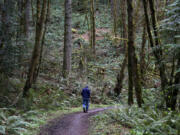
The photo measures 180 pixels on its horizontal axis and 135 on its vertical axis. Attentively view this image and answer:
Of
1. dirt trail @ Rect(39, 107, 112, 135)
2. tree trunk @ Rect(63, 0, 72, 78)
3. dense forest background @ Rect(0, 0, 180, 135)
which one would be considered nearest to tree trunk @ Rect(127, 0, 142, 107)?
dense forest background @ Rect(0, 0, 180, 135)

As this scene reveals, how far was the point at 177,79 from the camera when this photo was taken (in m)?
8.16

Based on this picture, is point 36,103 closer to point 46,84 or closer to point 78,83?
point 46,84

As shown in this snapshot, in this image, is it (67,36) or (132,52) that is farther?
(67,36)

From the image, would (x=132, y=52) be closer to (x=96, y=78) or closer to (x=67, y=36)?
(x=67, y=36)

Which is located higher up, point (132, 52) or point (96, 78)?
point (132, 52)

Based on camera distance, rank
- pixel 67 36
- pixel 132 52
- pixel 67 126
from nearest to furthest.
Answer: pixel 67 126 → pixel 132 52 → pixel 67 36

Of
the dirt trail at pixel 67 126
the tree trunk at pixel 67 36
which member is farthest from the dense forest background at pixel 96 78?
the dirt trail at pixel 67 126

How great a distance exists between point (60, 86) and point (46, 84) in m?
1.18

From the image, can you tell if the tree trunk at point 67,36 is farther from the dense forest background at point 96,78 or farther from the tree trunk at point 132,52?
the tree trunk at point 132,52

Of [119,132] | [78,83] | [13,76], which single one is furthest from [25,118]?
[78,83]

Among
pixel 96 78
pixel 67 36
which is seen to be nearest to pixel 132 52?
pixel 67 36

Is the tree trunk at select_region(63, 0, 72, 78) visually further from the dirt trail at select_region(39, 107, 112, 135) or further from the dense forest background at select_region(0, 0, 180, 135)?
the dirt trail at select_region(39, 107, 112, 135)

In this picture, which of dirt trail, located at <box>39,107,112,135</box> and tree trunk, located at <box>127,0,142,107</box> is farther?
tree trunk, located at <box>127,0,142,107</box>

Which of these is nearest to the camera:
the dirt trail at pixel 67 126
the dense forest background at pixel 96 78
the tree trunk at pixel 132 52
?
the dense forest background at pixel 96 78
